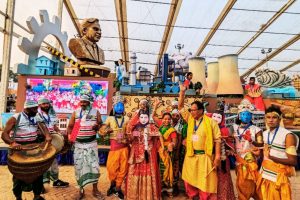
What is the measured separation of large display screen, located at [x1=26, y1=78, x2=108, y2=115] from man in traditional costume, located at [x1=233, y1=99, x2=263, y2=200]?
459 centimetres

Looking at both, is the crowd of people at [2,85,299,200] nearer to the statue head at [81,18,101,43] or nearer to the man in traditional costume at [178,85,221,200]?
the man in traditional costume at [178,85,221,200]

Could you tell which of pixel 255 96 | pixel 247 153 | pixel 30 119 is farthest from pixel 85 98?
pixel 255 96

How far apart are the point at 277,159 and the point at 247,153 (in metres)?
0.59

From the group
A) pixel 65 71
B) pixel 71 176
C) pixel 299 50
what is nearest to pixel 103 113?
pixel 65 71

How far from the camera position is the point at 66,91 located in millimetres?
7176

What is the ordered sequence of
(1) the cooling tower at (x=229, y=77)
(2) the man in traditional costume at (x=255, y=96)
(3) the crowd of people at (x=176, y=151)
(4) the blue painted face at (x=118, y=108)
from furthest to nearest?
(1) the cooling tower at (x=229, y=77) → (2) the man in traditional costume at (x=255, y=96) → (4) the blue painted face at (x=118, y=108) → (3) the crowd of people at (x=176, y=151)

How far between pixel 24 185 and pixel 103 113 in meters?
3.80

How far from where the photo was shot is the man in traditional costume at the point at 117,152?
12.7 ft

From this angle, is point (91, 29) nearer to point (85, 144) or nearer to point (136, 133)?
point (85, 144)

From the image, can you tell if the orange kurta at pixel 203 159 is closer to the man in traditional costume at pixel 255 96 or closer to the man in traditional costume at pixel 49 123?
the man in traditional costume at pixel 49 123

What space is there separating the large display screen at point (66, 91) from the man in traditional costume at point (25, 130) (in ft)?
11.9

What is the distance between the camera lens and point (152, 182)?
3598mm

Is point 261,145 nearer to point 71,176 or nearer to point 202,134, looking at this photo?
point 202,134

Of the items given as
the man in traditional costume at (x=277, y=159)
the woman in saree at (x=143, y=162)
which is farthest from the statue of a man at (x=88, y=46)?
the man in traditional costume at (x=277, y=159)
